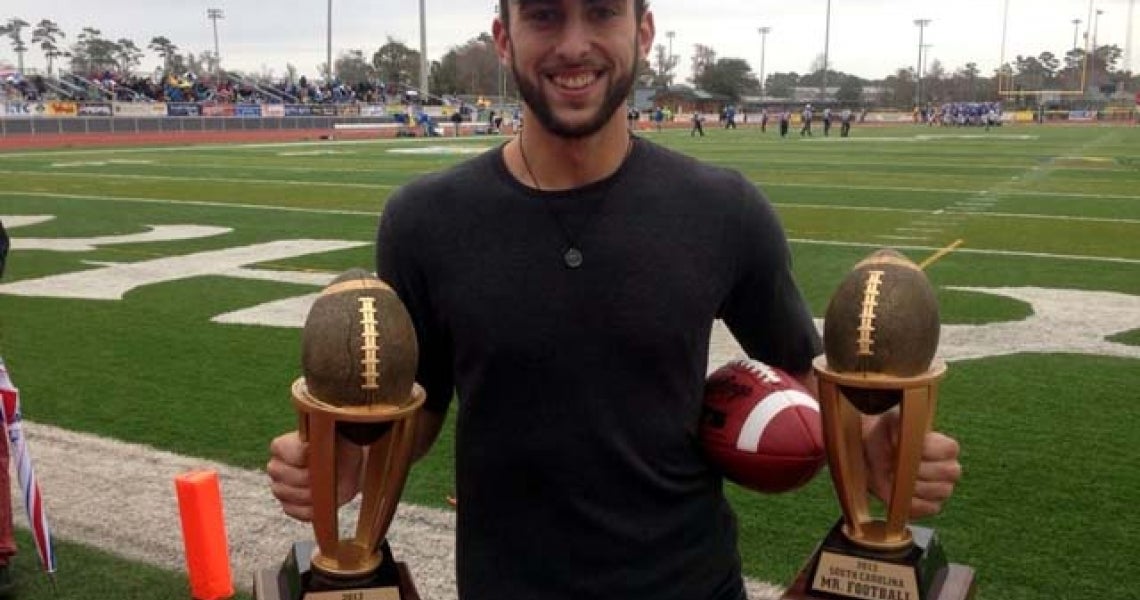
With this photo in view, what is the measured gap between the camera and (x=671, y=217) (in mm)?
1771

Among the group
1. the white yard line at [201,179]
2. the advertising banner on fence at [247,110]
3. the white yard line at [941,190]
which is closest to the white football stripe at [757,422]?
the white yard line at [941,190]

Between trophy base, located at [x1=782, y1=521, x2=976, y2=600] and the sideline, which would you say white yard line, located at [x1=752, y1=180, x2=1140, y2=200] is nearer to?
the sideline

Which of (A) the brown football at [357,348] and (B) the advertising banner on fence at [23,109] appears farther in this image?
(B) the advertising banner on fence at [23,109]

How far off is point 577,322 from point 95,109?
129ft

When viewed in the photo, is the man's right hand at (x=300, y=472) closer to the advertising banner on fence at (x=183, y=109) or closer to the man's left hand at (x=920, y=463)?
the man's left hand at (x=920, y=463)

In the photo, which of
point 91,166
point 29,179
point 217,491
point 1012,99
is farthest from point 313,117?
point 1012,99

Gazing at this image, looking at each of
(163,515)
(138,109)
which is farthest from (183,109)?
(163,515)

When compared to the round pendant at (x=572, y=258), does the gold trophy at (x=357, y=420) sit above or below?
below

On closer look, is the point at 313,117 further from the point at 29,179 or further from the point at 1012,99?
the point at 1012,99

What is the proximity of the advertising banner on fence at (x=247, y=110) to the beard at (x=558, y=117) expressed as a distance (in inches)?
1662

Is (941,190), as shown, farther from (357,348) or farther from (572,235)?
(357,348)

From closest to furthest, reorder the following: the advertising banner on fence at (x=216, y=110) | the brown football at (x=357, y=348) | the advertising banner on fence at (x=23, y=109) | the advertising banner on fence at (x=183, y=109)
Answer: the brown football at (x=357, y=348) → the advertising banner on fence at (x=23, y=109) → the advertising banner on fence at (x=183, y=109) → the advertising banner on fence at (x=216, y=110)

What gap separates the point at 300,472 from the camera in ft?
5.49

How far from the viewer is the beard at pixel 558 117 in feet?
5.69
